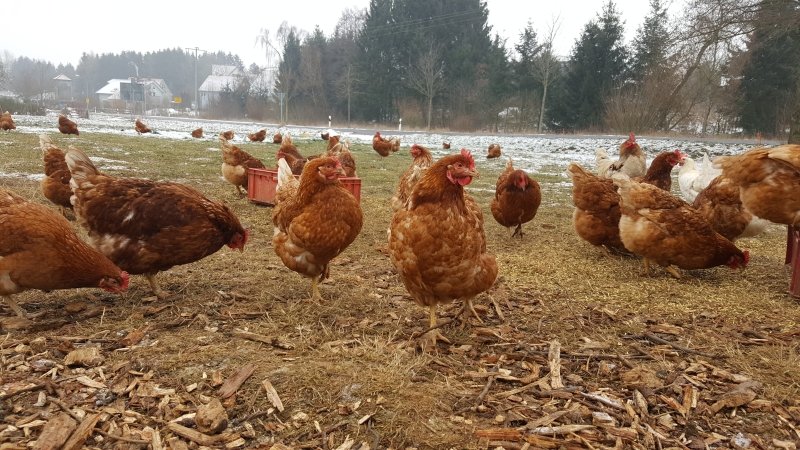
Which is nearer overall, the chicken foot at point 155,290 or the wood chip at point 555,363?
the wood chip at point 555,363

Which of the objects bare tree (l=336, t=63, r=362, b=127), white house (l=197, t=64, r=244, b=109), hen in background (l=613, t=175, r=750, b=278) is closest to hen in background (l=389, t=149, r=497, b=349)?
hen in background (l=613, t=175, r=750, b=278)

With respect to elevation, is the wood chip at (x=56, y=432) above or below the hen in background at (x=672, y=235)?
below

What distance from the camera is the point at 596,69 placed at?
32156 millimetres

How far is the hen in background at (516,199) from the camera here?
253 inches

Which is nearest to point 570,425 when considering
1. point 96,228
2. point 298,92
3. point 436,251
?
point 436,251

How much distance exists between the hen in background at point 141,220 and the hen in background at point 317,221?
71 centimetres

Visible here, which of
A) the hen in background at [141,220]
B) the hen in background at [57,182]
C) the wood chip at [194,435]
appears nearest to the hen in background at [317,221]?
the hen in background at [141,220]

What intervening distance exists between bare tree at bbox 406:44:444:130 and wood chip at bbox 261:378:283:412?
37.4 meters

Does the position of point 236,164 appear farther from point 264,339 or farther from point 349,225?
point 264,339

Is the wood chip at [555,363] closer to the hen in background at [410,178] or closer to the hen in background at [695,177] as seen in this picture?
the hen in background at [410,178]

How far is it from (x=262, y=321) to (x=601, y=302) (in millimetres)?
3045

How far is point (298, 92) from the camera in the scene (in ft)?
160

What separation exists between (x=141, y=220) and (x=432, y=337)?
8.55 feet

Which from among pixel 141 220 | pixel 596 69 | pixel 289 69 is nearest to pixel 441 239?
pixel 141 220
